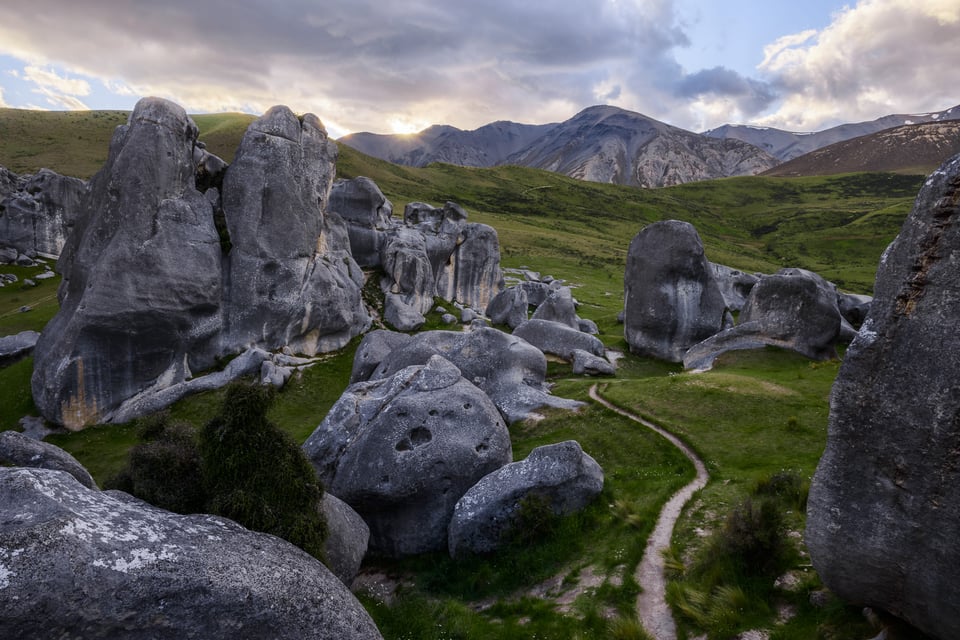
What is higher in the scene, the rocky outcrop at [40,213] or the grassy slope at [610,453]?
the rocky outcrop at [40,213]

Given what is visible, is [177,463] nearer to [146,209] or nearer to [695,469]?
[695,469]

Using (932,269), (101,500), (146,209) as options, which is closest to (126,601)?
(101,500)

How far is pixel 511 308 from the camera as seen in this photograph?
63.8 meters

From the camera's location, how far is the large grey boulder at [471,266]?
7044 centimetres

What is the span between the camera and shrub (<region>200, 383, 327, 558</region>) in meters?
13.4

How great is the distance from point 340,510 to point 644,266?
38.8m

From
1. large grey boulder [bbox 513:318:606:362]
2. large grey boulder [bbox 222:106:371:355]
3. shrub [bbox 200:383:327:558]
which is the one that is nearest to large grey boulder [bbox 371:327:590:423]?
large grey boulder [bbox 513:318:606:362]

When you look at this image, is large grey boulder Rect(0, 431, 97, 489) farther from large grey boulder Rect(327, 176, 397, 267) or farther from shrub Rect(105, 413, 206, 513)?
large grey boulder Rect(327, 176, 397, 267)

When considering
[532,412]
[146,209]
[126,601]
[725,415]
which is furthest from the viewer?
[146,209]

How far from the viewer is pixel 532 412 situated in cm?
3136

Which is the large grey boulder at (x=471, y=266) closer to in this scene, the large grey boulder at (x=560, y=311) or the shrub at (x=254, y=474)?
the large grey boulder at (x=560, y=311)

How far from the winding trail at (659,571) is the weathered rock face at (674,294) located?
83.2 ft

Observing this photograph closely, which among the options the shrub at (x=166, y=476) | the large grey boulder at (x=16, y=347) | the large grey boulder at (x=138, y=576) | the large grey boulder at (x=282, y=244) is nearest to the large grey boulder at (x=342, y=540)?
the shrub at (x=166, y=476)

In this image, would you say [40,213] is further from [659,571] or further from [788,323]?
[788,323]
